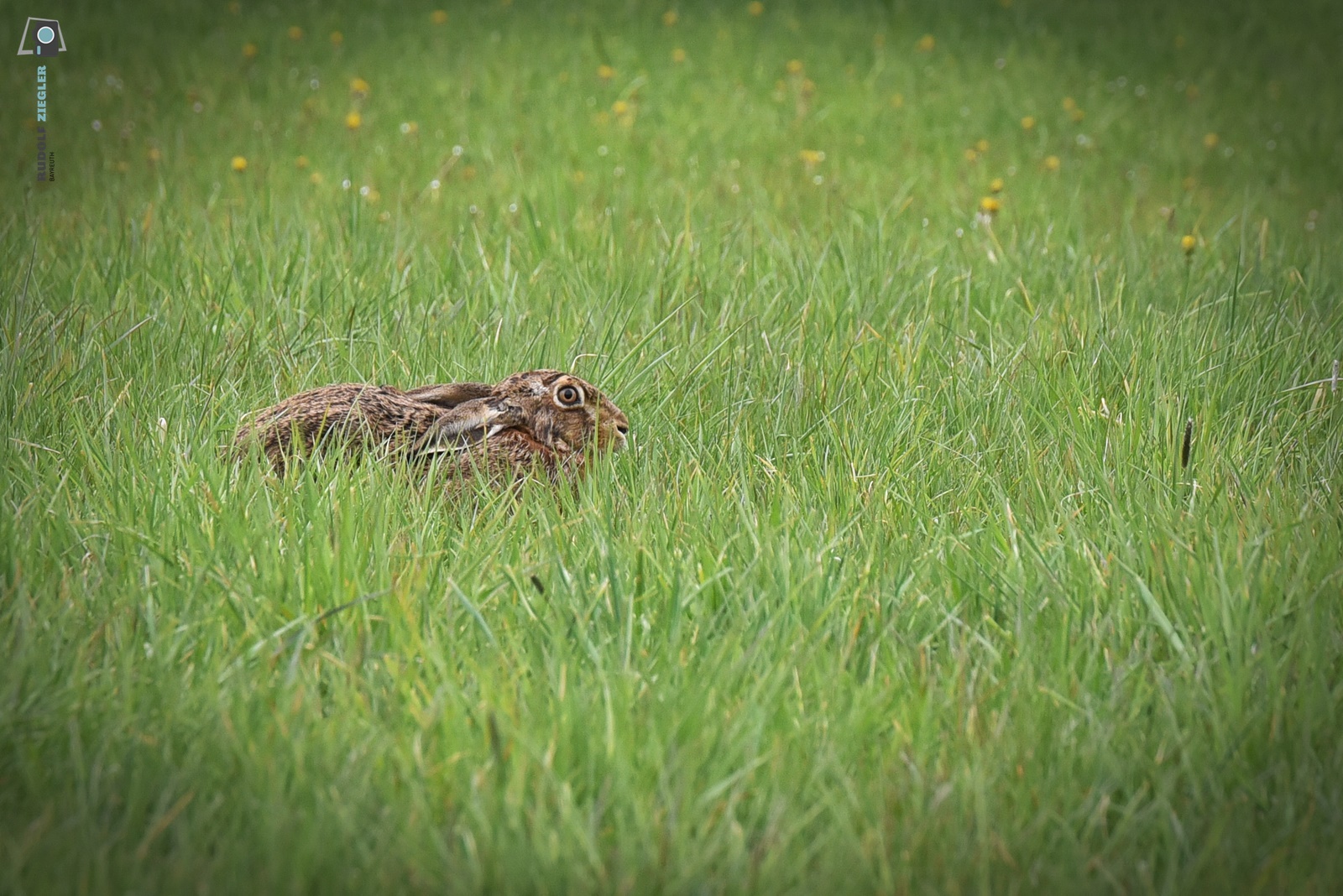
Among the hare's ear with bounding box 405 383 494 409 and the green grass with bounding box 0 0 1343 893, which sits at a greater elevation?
the hare's ear with bounding box 405 383 494 409

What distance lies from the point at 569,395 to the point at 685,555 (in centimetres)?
82

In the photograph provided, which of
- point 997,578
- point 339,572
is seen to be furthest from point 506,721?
point 997,578

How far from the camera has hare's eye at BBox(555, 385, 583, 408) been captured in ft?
11.7

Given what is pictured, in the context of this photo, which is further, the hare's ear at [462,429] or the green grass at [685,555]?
the hare's ear at [462,429]

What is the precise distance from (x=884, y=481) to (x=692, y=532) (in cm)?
69

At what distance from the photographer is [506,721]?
2162mm

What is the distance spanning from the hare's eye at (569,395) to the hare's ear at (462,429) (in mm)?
200

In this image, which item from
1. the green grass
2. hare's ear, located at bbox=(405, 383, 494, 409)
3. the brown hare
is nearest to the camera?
the green grass

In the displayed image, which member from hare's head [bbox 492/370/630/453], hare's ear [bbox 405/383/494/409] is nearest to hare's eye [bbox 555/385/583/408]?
hare's head [bbox 492/370/630/453]

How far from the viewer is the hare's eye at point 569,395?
356 cm

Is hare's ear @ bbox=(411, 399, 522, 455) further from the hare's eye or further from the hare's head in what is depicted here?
the hare's eye

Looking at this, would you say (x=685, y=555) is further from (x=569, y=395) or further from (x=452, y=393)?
(x=452, y=393)

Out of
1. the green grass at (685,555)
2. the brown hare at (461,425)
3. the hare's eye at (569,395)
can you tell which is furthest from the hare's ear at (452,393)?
the green grass at (685,555)

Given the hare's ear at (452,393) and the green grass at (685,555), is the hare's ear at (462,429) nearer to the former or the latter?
the hare's ear at (452,393)
